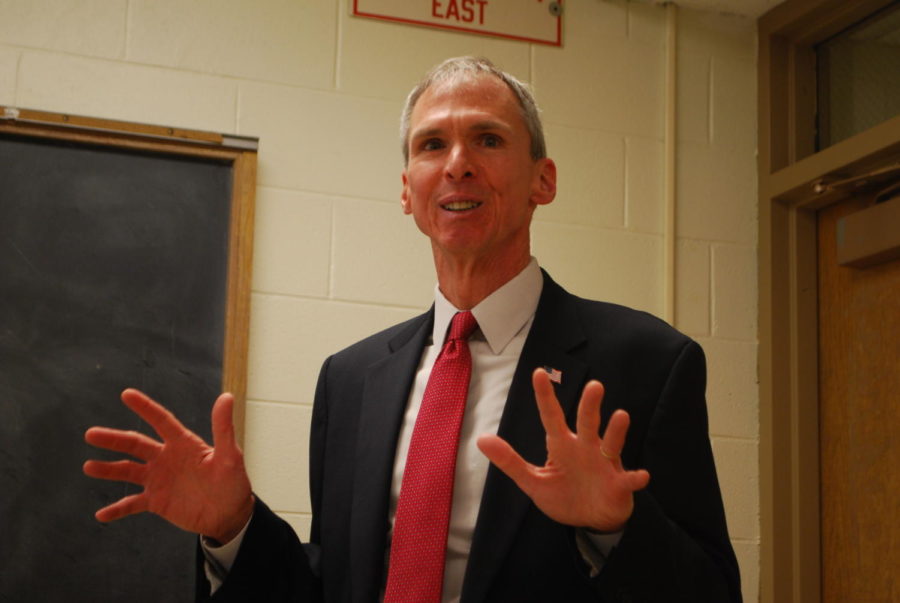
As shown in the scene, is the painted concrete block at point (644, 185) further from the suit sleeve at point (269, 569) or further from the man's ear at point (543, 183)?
→ the suit sleeve at point (269, 569)

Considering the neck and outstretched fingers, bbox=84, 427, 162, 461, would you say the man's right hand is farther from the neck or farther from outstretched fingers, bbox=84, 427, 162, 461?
the neck

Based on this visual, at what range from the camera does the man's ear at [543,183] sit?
1.77m

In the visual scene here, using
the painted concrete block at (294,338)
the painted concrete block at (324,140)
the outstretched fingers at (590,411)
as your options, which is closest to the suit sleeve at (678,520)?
the outstretched fingers at (590,411)

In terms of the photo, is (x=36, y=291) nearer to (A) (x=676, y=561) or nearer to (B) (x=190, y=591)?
(B) (x=190, y=591)

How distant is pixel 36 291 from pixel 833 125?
7.39 feet

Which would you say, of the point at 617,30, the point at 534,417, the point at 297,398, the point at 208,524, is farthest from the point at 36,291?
the point at 617,30

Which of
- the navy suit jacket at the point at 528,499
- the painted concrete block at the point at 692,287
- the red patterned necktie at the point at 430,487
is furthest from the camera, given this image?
the painted concrete block at the point at 692,287

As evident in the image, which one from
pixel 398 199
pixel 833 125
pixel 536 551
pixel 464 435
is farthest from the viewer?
pixel 833 125

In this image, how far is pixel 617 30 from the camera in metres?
3.16

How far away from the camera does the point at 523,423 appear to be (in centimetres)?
147

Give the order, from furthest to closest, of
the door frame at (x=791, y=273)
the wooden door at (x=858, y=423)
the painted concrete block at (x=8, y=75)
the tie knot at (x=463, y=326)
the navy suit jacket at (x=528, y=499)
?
the door frame at (x=791, y=273)
the wooden door at (x=858, y=423)
the painted concrete block at (x=8, y=75)
the tie knot at (x=463, y=326)
the navy suit jacket at (x=528, y=499)

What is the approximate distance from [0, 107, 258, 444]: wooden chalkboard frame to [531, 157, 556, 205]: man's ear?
1.13 metres

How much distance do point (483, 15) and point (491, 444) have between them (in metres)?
2.10

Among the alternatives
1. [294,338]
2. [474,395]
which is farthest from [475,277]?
[294,338]
